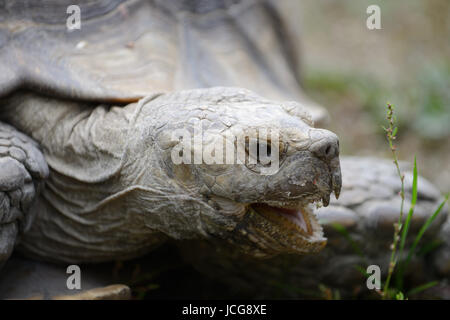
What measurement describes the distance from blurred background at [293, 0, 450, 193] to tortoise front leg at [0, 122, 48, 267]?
2023mm

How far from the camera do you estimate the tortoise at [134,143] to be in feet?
5.08

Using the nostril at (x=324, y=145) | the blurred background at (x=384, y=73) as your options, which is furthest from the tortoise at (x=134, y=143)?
the blurred background at (x=384, y=73)

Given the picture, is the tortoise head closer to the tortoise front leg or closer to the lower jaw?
the lower jaw

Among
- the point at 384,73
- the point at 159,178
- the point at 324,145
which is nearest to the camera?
the point at 324,145

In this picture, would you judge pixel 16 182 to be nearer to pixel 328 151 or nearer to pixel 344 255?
pixel 328 151

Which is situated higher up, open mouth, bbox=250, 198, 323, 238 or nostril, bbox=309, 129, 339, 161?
nostril, bbox=309, 129, 339, 161

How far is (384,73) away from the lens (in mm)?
5586

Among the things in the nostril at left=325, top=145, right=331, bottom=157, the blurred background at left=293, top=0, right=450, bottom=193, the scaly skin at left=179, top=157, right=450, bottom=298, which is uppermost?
the blurred background at left=293, top=0, right=450, bottom=193

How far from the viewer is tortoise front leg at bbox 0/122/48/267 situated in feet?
5.57

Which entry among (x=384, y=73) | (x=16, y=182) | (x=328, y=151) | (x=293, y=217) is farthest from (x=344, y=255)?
(x=384, y=73)

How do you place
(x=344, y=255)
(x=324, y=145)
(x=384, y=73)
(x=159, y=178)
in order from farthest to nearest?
(x=384, y=73) → (x=344, y=255) → (x=159, y=178) → (x=324, y=145)

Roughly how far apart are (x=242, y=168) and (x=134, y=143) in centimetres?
41

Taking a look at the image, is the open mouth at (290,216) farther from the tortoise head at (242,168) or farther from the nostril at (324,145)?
the nostril at (324,145)

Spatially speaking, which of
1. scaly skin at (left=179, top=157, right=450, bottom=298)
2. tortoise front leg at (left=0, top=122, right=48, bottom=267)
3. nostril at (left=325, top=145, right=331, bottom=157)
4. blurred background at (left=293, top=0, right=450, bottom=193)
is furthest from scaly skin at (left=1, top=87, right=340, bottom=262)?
blurred background at (left=293, top=0, right=450, bottom=193)
